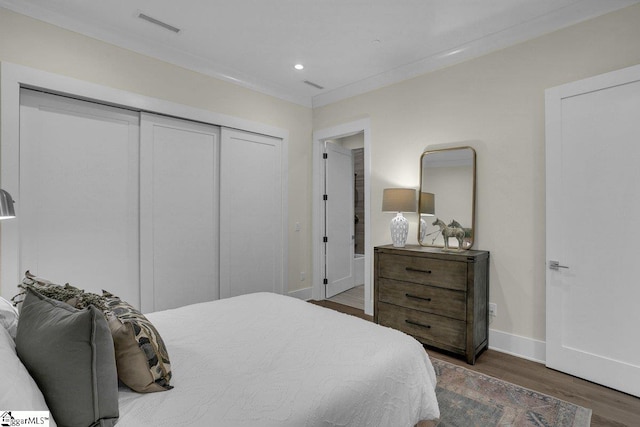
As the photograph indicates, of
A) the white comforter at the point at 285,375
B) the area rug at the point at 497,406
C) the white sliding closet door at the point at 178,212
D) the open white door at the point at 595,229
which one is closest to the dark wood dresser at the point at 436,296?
the area rug at the point at 497,406

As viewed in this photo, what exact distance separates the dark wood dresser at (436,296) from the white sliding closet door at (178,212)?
1.87 meters

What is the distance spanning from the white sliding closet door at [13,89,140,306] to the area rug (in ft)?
9.05

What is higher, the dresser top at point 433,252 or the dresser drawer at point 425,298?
the dresser top at point 433,252

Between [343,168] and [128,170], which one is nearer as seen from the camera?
[128,170]

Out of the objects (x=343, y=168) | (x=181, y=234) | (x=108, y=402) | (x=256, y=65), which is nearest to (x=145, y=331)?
(x=108, y=402)

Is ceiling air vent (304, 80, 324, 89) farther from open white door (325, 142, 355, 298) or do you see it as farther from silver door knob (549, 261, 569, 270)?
silver door knob (549, 261, 569, 270)

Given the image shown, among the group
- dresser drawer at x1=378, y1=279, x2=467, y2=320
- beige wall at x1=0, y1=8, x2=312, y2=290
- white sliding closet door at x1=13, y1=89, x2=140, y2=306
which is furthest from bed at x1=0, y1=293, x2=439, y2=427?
beige wall at x1=0, y1=8, x2=312, y2=290

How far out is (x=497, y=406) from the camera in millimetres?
1979

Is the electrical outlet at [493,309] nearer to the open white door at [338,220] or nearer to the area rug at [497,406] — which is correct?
the area rug at [497,406]

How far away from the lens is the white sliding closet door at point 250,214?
139 inches

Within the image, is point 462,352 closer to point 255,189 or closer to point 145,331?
point 145,331

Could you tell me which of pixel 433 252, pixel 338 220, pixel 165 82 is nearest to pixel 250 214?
pixel 338 220

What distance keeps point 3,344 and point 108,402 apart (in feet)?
1.24

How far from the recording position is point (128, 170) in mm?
2902
